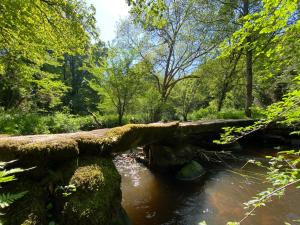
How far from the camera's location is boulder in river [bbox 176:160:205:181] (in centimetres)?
697

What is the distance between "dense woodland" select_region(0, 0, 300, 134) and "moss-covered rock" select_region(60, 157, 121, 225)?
8.16 ft

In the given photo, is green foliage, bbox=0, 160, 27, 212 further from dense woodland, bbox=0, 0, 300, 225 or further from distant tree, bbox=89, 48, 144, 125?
distant tree, bbox=89, 48, 144, 125

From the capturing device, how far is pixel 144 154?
28.8ft

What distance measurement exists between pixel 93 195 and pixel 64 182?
45cm

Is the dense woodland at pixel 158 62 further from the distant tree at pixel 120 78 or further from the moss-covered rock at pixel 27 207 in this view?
the moss-covered rock at pixel 27 207

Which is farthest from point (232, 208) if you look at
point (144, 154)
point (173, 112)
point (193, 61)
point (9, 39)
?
point (173, 112)

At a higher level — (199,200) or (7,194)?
(7,194)

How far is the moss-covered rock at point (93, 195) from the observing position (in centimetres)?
255

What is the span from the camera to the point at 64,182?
2.87 m

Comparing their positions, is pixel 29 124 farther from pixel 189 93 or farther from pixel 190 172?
pixel 189 93

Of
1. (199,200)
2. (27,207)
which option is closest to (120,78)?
(199,200)

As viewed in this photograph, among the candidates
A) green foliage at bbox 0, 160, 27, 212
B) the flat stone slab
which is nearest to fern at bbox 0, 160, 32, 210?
green foliage at bbox 0, 160, 27, 212

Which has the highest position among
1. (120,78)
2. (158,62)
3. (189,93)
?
(158,62)

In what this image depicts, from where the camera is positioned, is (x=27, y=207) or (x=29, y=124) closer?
(x=27, y=207)
